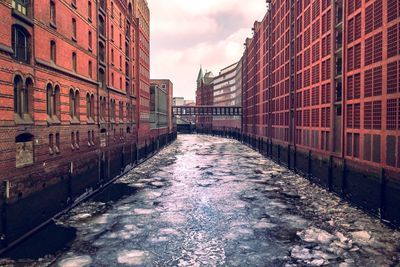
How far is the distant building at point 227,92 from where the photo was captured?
101375mm

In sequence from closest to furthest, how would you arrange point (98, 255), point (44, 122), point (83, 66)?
point (98, 255), point (44, 122), point (83, 66)

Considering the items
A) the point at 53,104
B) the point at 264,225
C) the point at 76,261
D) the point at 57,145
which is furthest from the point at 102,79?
the point at 76,261

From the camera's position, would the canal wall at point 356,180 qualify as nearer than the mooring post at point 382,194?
Yes


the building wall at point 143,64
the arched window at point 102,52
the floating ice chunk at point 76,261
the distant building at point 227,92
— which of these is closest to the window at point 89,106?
the arched window at point 102,52

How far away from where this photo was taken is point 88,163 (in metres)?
24.7

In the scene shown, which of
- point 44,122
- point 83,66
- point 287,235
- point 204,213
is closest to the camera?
point 287,235

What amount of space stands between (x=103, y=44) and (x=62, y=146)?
13.2 meters

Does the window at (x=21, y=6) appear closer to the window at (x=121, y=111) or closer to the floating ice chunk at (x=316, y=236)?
the floating ice chunk at (x=316, y=236)

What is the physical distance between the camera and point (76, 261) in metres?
9.93

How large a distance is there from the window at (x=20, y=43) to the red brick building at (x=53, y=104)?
45mm

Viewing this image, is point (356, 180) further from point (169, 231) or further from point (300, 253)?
point (169, 231)

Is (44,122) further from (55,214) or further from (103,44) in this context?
(103,44)

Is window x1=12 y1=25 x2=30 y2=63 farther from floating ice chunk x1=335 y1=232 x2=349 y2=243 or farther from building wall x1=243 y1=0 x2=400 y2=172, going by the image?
building wall x1=243 y1=0 x2=400 y2=172

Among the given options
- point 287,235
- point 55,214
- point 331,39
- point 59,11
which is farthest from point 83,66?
point 287,235
